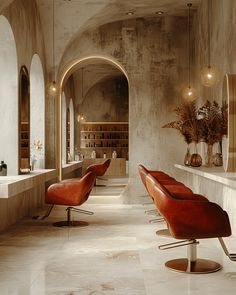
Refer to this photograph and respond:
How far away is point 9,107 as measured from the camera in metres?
7.03

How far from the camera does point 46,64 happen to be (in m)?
9.23

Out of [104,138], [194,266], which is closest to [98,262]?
[194,266]

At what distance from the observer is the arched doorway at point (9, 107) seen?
6.97m

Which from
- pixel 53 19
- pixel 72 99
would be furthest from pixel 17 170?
pixel 72 99

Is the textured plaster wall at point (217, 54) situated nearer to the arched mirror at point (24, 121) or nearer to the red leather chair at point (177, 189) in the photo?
the red leather chair at point (177, 189)

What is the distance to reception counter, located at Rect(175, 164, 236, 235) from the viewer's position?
14.8ft

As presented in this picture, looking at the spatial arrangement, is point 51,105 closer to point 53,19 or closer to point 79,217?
point 53,19

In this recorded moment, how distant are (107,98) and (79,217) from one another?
35.5 feet

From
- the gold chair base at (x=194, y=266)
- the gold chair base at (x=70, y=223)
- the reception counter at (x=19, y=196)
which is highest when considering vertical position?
the reception counter at (x=19, y=196)

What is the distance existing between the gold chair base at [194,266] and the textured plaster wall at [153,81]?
494 centimetres

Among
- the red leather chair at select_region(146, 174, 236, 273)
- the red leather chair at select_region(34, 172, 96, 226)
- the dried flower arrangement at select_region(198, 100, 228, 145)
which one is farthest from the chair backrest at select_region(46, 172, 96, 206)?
the red leather chair at select_region(146, 174, 236, 273)

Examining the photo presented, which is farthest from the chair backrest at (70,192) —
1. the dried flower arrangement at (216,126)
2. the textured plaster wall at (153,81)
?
the textured plaster wall at (153,81)

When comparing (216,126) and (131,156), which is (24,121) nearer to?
(131,156)

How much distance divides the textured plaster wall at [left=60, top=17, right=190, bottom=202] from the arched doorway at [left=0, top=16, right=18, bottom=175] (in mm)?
2995
